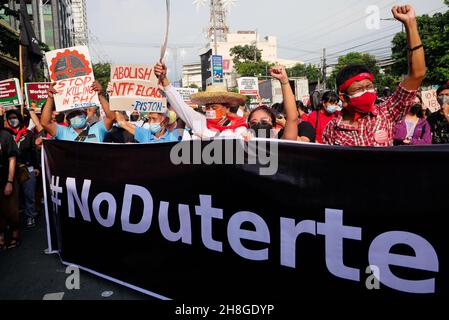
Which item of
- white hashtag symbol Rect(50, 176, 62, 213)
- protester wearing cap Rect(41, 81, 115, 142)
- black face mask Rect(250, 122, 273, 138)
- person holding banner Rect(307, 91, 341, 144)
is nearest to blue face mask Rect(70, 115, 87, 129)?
protester wearing cap Rect(41, 81, 115, 142)

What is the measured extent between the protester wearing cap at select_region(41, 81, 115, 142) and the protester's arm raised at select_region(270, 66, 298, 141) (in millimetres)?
2705

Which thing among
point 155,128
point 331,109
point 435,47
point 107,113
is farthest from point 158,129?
point 435,47

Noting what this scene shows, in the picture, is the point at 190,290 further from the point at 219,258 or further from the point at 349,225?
the point at 349,225

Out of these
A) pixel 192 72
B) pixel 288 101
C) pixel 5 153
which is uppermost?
pixel 192 72

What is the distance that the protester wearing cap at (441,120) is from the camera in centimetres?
463

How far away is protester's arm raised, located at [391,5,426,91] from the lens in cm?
235

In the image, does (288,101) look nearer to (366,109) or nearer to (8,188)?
(366,109)

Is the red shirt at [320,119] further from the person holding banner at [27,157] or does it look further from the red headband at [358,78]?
the person holding banner at [27,157]

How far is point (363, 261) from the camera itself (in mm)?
2291

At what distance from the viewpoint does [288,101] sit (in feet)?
9.87

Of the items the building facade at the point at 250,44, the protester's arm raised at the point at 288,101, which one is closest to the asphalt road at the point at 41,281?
the protester's arm raised at the point at 288,101

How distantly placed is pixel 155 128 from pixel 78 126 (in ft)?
3.16

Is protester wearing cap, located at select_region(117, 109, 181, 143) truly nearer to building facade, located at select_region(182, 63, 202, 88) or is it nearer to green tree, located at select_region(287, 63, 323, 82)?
green tree, located at select_region(287, 63, 323, 82)
